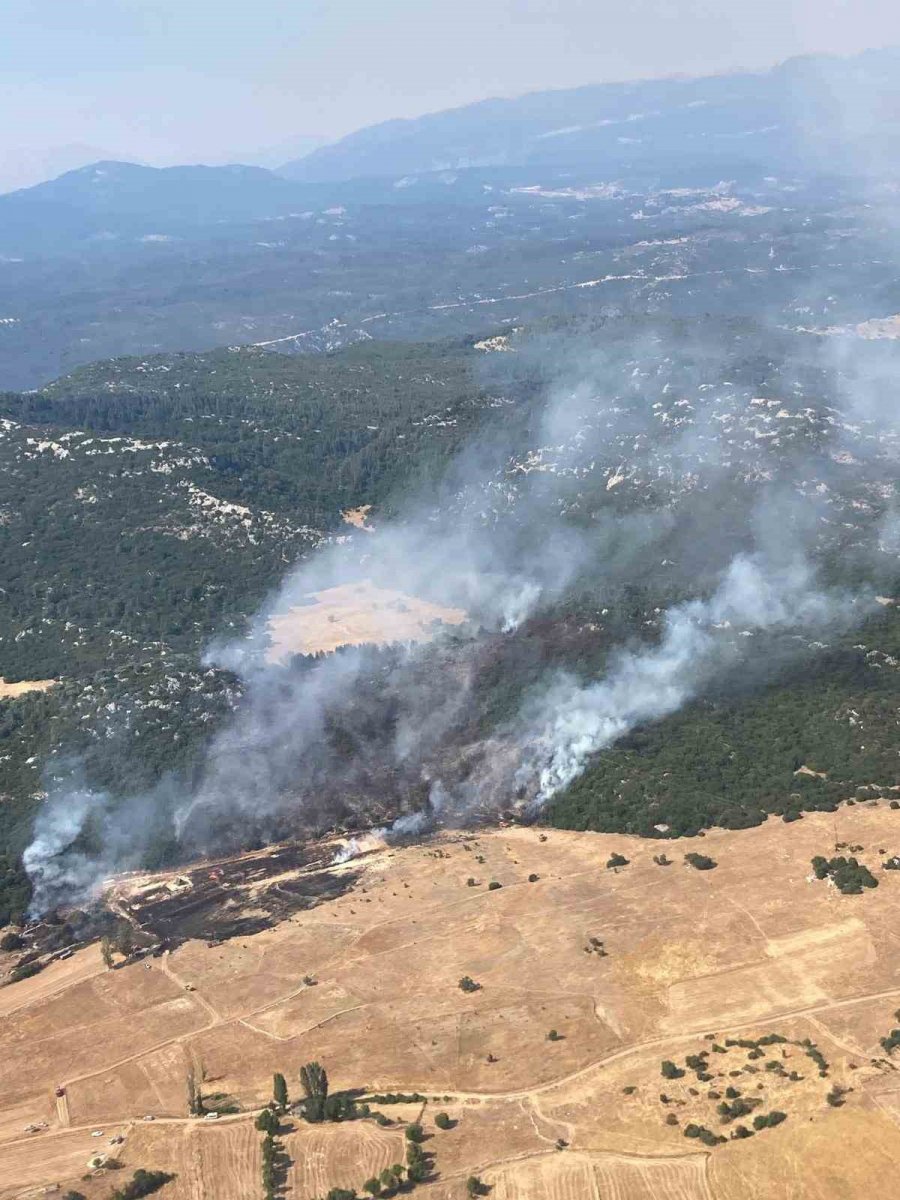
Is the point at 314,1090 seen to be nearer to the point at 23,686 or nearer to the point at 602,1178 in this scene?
the point at 602,1178

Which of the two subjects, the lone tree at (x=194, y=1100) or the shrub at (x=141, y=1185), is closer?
the shrub at (x=141, y=1185)

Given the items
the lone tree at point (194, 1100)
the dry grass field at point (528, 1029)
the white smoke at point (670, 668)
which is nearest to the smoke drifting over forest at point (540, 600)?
the white smoke at point (670, 668)

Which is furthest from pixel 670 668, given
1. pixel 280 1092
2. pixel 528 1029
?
pixel 280 1092

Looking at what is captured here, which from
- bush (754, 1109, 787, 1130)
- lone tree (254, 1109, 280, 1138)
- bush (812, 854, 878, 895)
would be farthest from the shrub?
bush (812, 854, 878, 895)

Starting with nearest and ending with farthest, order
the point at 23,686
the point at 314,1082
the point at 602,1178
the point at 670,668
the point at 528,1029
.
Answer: the point at 602,1178
the point at 314,1082
the point at 528,1029
the point at 670,668
the point at 23,686

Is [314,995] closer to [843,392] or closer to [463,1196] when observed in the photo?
[463,1196]

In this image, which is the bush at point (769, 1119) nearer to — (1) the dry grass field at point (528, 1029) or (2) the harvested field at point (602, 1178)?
(1) the dry grass field at point (528, 1029)
